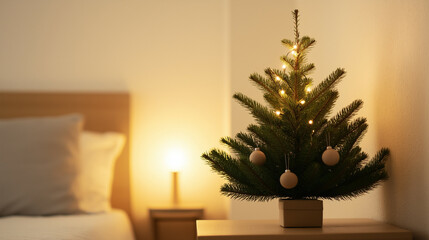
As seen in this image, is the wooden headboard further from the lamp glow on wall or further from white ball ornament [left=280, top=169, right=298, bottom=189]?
white ball ornament [left=280, top=169, right=298, bottom=189]

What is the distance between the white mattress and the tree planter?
0.95 metres

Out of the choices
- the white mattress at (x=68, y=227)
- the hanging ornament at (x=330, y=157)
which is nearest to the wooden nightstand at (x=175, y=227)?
the white mattress at (x=68, y=227)

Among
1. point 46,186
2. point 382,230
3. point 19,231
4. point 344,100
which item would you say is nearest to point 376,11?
point 344,100

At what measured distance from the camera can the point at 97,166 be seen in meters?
2.70

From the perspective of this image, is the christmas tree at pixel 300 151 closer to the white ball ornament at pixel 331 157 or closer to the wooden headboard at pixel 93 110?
the white ball ornament at pixel 331 157

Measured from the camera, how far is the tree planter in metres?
1.13

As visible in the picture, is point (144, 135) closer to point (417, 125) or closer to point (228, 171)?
point (228, 171)

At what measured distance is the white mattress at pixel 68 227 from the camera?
5.81 feet

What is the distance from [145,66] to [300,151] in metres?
1.97

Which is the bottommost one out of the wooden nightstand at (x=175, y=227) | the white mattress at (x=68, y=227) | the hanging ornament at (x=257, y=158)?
the wooden nightstand at (x=175, y=227)

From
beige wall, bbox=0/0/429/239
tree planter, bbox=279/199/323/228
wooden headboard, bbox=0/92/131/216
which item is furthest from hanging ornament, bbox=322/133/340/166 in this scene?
wooden headboard, bbox=0/92/131/216

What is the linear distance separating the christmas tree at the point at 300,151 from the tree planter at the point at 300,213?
0.08 feet

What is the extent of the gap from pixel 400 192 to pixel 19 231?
1.33 meters

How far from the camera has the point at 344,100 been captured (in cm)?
157
